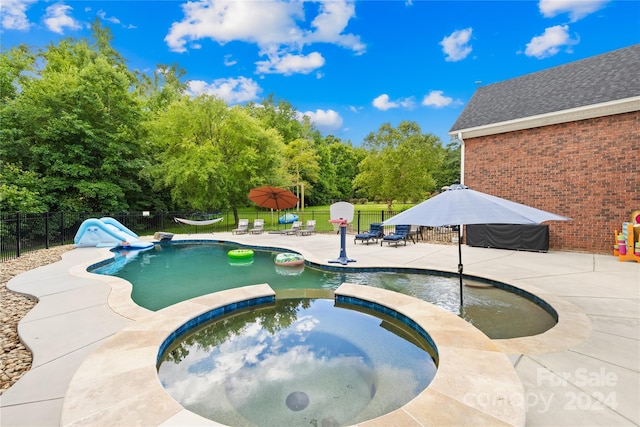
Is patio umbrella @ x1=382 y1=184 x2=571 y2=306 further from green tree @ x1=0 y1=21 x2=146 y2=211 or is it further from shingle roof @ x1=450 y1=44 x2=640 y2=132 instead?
green tree @ x1=0 y1=21 x2=146 y2=211

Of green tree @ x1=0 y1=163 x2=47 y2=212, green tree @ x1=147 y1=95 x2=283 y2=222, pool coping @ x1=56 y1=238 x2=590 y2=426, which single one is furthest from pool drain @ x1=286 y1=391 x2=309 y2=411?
green tree @ x1=0 y1=163 x2=47 y2=212

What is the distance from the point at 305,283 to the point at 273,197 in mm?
7794

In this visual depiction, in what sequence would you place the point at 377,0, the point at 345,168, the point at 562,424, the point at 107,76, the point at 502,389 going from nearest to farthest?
the point at 562,424 < the point at 502,389 < the point at 377,0 < the point at 107,76 < the point at 345,168

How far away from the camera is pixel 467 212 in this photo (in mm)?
4152

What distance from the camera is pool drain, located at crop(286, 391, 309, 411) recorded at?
8.96 feet

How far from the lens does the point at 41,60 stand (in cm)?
2134

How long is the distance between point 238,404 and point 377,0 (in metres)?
18.9

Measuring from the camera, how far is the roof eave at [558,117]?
8.48 m

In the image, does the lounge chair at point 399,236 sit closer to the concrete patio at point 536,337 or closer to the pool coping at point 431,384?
the concrete patio at point 536,337

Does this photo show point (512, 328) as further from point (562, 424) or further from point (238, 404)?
point (238, 404)

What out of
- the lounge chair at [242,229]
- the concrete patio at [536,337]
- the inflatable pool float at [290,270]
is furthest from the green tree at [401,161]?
the inflatable pool float at [290,270]

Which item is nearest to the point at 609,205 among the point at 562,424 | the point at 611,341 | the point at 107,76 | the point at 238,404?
the point at 611,341

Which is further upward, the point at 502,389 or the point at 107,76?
the point at 107,76

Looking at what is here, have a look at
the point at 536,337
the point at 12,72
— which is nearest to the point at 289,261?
the point at 536,337
